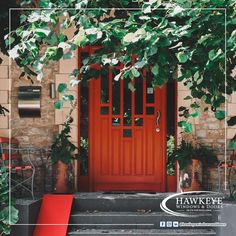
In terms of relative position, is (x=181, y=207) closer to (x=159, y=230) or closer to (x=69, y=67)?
(x=159, y=230)

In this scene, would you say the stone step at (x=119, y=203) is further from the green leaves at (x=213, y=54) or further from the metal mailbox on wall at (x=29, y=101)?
the green leaves at (x=213, y=54)

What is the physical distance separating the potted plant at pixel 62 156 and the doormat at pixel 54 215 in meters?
0.34

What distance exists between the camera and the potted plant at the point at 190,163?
7520 millimetres

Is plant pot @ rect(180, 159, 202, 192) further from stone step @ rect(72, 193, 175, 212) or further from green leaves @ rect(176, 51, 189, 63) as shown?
green leaves @ rect(176, 51, 189, 63)

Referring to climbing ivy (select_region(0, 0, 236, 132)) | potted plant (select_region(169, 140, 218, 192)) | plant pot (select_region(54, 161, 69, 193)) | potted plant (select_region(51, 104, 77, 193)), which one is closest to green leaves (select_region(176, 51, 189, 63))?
climbing ivy (select_region(0, 0, 236, 132))

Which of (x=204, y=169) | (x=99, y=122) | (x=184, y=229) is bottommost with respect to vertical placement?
(x=184, y=229)

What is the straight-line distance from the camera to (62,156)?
7516 millimetres

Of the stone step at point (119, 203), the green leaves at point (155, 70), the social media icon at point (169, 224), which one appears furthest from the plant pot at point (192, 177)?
the green leaves at point (155, 70)

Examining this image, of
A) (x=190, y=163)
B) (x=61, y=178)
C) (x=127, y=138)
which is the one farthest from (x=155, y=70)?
(x=127, y=138)

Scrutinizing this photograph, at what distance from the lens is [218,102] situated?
15.3 feet

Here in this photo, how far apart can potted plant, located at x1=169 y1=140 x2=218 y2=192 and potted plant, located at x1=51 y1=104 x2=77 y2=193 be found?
4.78ft

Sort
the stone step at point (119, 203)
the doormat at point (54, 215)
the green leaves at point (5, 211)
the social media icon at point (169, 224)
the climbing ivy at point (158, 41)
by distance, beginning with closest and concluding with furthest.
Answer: the climbing ivy at point (158, 41)
the green leaves at point (5, 211)
the doormat at point (54, 215)
the social media icon at point (169, 224)
the stone step at point (119, 203)

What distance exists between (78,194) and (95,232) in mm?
1148

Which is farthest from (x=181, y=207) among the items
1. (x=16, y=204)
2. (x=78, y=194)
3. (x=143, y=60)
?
(x=143, y=60)
